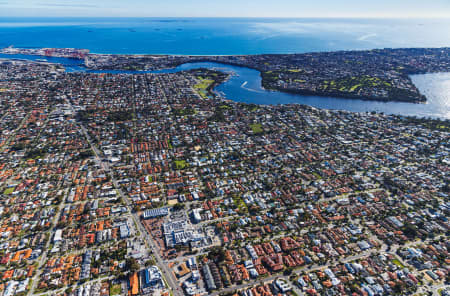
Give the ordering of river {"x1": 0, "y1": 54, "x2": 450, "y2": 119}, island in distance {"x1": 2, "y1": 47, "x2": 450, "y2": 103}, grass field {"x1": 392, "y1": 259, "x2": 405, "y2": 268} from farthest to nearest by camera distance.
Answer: island in distance {"x1": 2, "y1": 47, "x2": 450, "y2": 103}, river {"x1": 0, "y1": 54, "x2": 450, "y2": 119}, grass field {"x1": 392, "y1": 259, "x2": 405, "y2": 268}

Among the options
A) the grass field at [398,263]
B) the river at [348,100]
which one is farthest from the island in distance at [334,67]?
the grass field at [398,263]

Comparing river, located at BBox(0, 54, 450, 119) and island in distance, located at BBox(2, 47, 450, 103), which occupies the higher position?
island in distance, located at BBox(2, 47, 450, 103)

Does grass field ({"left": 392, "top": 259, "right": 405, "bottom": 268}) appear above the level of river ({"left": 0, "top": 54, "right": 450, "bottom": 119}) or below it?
below

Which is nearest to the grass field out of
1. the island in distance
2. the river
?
the river

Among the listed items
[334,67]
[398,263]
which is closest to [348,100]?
[334,67]

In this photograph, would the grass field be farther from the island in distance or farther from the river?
the island in distance

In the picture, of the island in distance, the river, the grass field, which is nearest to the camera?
the grass field

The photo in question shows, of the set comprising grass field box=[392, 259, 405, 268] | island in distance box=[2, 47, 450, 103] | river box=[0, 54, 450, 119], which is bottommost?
grass field box=[392, 259, 405, 268]

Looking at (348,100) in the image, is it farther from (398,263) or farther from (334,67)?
(398,263)

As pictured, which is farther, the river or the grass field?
the river

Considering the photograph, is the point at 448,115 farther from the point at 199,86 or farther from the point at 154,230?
the point at 154,230
